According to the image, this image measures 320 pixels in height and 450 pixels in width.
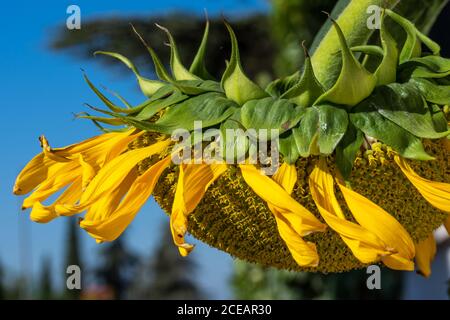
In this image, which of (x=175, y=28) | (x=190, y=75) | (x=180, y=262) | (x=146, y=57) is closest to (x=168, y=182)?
(x=190, y=75)

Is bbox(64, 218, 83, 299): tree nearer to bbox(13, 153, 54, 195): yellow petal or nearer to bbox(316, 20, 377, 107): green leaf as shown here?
bbox(13, 153, 54, 195): yellow petal

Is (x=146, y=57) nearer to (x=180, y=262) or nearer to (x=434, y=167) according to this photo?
(x=434, y=167)

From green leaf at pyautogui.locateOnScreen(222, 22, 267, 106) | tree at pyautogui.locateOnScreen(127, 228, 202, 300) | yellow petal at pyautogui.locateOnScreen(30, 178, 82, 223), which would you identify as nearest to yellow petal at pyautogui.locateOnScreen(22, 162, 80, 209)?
yellow petal at pyautogui.locateOnScreen(30, 178, 82, 223)

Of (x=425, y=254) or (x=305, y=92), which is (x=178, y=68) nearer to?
(x=305, y=92)

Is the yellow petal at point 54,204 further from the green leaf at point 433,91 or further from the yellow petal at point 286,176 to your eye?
the green leaf at point 433,91

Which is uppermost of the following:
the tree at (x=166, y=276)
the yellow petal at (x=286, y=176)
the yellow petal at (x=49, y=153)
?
the yellow petal at (x=49, y=153)

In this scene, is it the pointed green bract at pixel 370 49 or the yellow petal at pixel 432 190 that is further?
the pointed green bract at pixel 370 49

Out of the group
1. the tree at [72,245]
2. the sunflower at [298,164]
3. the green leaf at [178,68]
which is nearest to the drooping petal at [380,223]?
the sunflower at [298,164]
